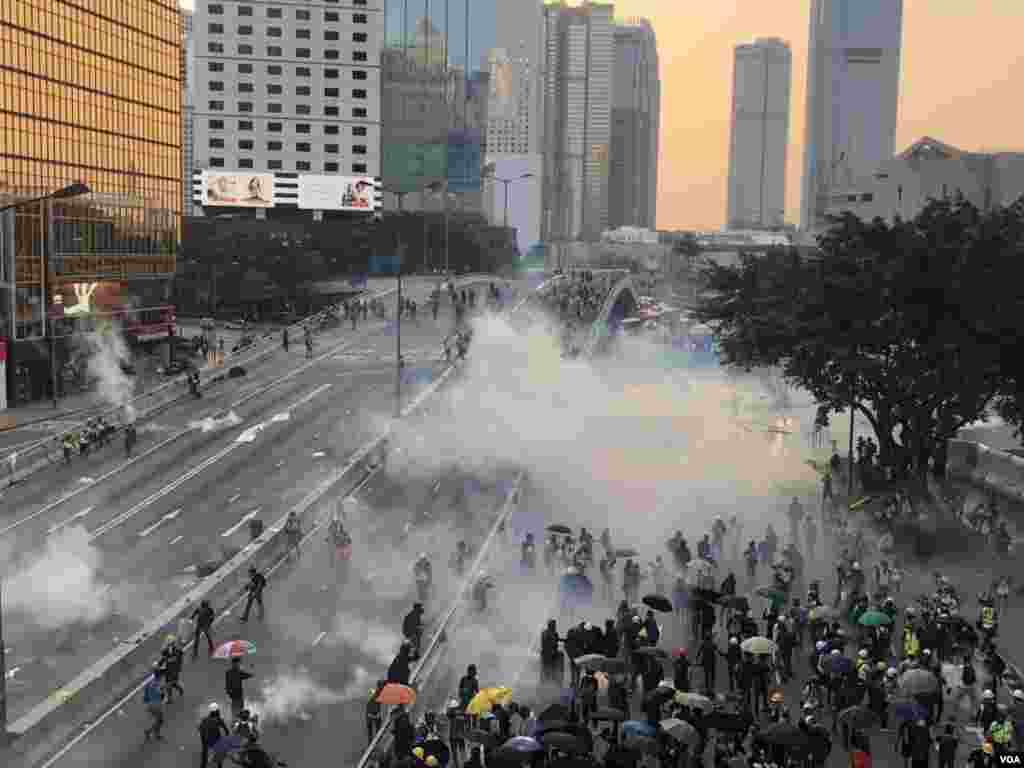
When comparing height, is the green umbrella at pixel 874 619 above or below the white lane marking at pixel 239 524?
above

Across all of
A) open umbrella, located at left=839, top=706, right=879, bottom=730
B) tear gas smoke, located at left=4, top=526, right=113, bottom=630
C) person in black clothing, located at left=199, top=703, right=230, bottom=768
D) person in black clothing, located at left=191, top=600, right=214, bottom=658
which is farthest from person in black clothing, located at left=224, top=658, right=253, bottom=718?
open umbrella, located at left=839, top=706, right=879, bottom=730

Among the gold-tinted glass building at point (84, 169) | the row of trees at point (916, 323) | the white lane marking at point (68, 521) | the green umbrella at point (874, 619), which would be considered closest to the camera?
the green umbrella at point (874, 619)

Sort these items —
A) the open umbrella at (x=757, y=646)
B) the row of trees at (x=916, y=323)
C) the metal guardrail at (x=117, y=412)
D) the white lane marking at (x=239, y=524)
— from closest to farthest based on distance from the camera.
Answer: the open umbrella at (x=757, y=646), the white lane marking at (x=239, y=524), the row of trees at (x=916, y=323), the metal guardrail at (x=117, y=412)

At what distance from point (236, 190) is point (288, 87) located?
14.5 m

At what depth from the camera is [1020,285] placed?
1607 inches

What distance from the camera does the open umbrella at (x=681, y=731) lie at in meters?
18.6

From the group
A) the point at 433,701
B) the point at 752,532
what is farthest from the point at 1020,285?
the point at 433,701

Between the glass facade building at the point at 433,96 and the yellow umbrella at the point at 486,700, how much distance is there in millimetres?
139186

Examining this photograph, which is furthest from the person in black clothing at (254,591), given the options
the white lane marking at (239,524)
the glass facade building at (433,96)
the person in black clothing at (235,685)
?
the glass facade building at (433,96)

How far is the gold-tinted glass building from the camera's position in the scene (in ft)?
210

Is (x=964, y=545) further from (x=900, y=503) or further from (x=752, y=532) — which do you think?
(x=752, y=532)

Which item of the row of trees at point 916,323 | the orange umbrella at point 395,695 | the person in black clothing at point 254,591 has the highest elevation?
the row of trees at point 916,323

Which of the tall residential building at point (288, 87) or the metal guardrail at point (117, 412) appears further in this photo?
the tall residential building at point (288, 87)

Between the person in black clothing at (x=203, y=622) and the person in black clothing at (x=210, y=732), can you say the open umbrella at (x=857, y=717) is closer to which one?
the person in black clothing at (x=210, y=732)
